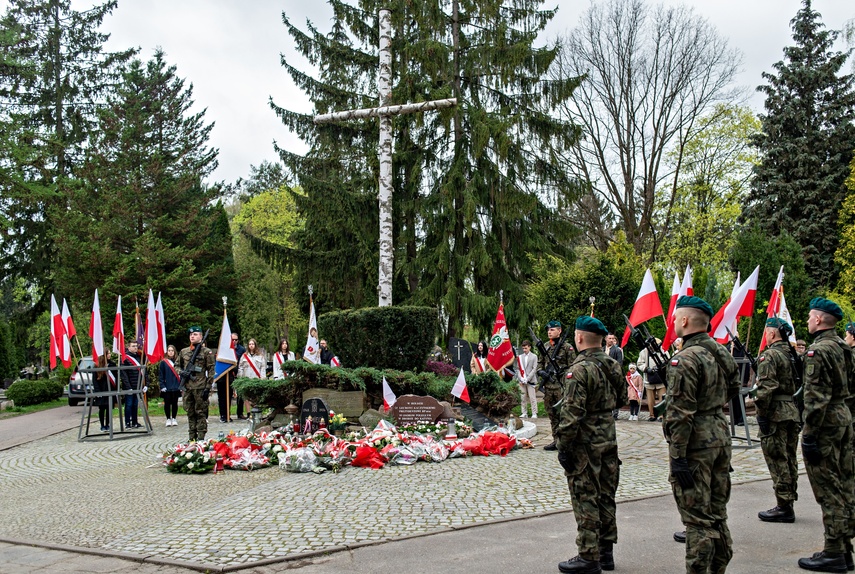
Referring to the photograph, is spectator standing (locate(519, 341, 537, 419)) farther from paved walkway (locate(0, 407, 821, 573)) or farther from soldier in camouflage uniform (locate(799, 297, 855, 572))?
soldier in camouflage uniform (locate(799, 297, 855, 572))

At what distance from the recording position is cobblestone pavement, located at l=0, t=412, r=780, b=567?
6.30 metres

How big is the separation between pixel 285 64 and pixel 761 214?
20487 millimetres

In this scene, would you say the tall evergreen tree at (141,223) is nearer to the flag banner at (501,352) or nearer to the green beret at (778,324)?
the flag banner at (501,352)

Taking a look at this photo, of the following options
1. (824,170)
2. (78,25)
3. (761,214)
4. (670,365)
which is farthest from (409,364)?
(78,25)

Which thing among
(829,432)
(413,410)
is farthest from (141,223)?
(829,432)

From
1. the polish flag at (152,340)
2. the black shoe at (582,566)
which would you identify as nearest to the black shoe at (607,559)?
the black shoe at (582,566)

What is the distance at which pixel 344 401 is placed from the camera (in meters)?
12.3

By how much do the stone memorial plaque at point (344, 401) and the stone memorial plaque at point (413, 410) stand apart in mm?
618

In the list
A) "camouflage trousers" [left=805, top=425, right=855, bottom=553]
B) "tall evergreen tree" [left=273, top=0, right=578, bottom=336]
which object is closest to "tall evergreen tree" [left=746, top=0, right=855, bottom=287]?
"tall evergreen tree" [left=273, top=0, right=578, bottom=336]

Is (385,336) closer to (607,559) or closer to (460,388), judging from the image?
(460,388)

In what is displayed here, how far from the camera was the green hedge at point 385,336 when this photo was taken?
13.2 meters

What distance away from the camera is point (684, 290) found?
11.9 metres

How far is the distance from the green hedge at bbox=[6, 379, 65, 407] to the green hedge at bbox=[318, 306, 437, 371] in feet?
46.8

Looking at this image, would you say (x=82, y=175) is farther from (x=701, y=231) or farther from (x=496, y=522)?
(x=496, y=522)
